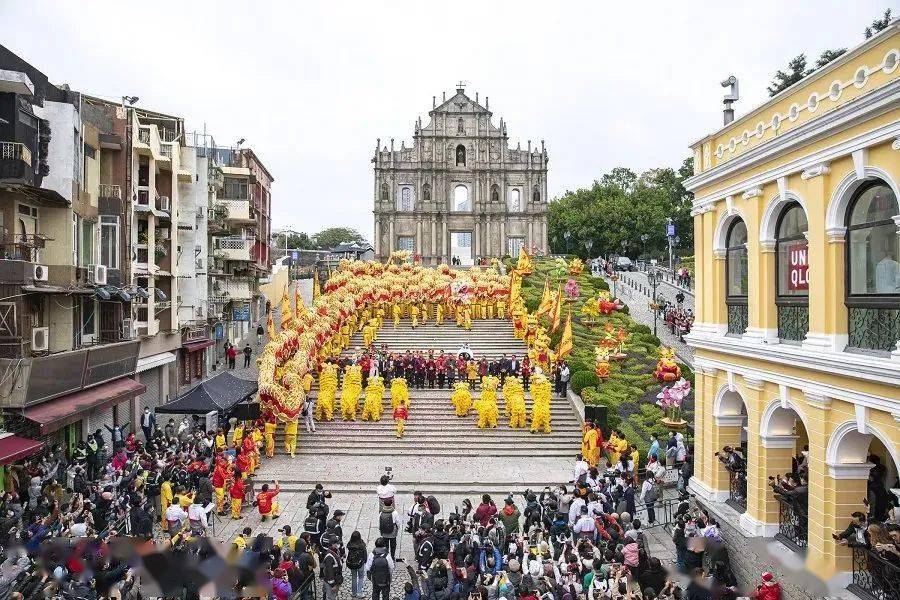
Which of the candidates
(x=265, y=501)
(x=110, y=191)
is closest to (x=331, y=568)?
(x=265, y=501)

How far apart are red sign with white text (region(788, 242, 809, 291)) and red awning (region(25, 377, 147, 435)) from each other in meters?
15.6

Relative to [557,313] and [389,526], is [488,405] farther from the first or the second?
[557,313]

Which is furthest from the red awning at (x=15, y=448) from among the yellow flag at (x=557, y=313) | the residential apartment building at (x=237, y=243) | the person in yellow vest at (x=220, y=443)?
the yellow flag at (x=557, y=313)

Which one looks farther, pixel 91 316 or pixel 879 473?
pixel 91 316

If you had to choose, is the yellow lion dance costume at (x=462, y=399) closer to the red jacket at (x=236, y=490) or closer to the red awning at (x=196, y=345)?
the red jacket at (x=236, y=490)

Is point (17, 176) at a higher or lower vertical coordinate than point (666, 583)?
higher

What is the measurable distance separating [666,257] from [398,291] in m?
43.7

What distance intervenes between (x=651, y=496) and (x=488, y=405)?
7969 mm

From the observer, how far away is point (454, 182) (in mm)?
63812

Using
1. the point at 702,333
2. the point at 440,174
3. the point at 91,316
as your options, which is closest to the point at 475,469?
the point at 702,333

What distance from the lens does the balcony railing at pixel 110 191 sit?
23.2m

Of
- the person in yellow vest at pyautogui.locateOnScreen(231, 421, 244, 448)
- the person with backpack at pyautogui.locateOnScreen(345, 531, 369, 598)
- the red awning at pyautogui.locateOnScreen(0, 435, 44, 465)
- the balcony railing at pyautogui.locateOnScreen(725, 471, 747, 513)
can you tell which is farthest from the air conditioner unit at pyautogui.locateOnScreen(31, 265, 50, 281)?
the balcony railing at pyautogui.locateOnScreen(725, 471, 747, 513)

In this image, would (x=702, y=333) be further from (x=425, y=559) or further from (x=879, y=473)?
(x=425, y=559)

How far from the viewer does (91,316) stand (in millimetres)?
22703
